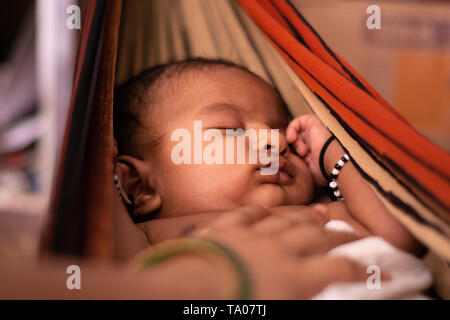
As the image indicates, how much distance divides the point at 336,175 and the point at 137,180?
14.7 inches

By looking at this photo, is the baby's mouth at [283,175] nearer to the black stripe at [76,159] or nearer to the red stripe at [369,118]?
the red stripe at [369,118]

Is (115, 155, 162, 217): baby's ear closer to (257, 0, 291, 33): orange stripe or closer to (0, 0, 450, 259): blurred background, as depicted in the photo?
(257, 0, 291, 33): orange stripe

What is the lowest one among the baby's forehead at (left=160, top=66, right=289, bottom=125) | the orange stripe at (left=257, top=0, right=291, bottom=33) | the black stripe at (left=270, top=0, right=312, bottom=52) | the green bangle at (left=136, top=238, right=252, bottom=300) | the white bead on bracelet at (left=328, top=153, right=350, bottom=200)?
the green bangle at (left=136, top=238, right=252, bottom=300)

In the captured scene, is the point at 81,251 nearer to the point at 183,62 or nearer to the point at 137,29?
the point at 183,62

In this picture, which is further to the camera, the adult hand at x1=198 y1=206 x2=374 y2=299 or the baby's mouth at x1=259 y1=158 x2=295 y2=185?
the baby's mouth at x1=259 y1=158 x2=295 y2=185

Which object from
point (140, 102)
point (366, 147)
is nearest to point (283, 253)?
point (366, 147)

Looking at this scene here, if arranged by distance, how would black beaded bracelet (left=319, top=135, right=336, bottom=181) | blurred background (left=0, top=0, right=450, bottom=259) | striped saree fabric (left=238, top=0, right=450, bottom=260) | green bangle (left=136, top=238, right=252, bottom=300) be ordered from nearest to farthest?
1. green bangle (left=136, top=238, right=252, bottom=300)
2. striped saree fabric (left=238, top=0, right=450, bottom=260)
3. black beaded bracelet (left=319, top=135, right=336, bottom=181)
4. blurred background (left=0, top=0, right=450, bottom=259)

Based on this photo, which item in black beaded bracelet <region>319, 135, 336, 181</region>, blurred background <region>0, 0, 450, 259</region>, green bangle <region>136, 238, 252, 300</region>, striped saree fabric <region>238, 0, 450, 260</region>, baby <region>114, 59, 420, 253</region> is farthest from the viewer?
blurred background <region>0, 0, 450, 259</region>

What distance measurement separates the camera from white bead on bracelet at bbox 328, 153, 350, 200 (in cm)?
63

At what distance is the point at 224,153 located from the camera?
Answer: 0.62 m

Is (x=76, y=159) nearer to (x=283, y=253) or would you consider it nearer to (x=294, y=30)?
(x=283, y=253)

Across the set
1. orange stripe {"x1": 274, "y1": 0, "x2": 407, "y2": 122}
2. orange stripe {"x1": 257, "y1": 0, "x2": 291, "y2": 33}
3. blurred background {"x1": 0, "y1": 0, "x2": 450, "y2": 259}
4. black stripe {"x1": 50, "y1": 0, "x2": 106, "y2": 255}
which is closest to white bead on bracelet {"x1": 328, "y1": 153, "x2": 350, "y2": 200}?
orange stripe {"x1": 274, "y1": 0, "x2": 407, "y2": 122}

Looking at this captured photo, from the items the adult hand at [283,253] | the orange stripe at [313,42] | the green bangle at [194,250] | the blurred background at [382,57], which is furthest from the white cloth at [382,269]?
the blurred background at [382,57]

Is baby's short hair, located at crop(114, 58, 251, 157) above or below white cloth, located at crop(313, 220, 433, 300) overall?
above
